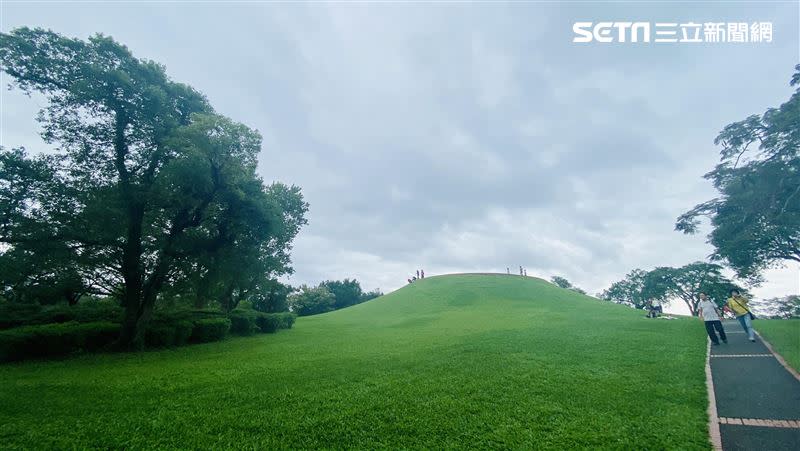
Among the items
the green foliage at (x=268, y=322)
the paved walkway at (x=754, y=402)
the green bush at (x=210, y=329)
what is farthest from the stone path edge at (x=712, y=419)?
the green foliage at (x=268, y=322)

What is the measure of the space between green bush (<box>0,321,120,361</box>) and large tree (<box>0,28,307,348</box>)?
1.01 meters

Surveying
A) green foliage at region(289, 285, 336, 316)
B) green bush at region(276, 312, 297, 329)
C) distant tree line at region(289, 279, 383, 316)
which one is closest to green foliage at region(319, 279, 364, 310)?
distant tree line at region(289, 279, 383, 316)

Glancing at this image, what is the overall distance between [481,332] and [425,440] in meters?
14.3

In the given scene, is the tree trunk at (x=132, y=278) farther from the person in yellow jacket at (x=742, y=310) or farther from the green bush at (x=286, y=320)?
the person in yellow jacket at (x=742, y=310)

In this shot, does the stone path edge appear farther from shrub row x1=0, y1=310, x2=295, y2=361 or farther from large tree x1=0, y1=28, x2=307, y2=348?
shrub row x1=0, y1=310, x2=295, y2=361

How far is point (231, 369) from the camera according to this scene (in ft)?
37.9

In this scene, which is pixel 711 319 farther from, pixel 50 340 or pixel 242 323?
pixel 50 340

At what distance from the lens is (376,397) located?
8.09 m

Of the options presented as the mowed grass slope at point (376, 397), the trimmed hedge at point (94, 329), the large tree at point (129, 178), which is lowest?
the mowed grass slope at point (376, 397)

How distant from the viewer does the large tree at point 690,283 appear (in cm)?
5147

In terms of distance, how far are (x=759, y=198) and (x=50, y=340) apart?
118 feet

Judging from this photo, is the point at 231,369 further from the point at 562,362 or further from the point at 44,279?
the point at 44,279

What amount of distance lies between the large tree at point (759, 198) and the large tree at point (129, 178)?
1082 inches

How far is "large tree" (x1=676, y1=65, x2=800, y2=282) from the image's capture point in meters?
18.0
